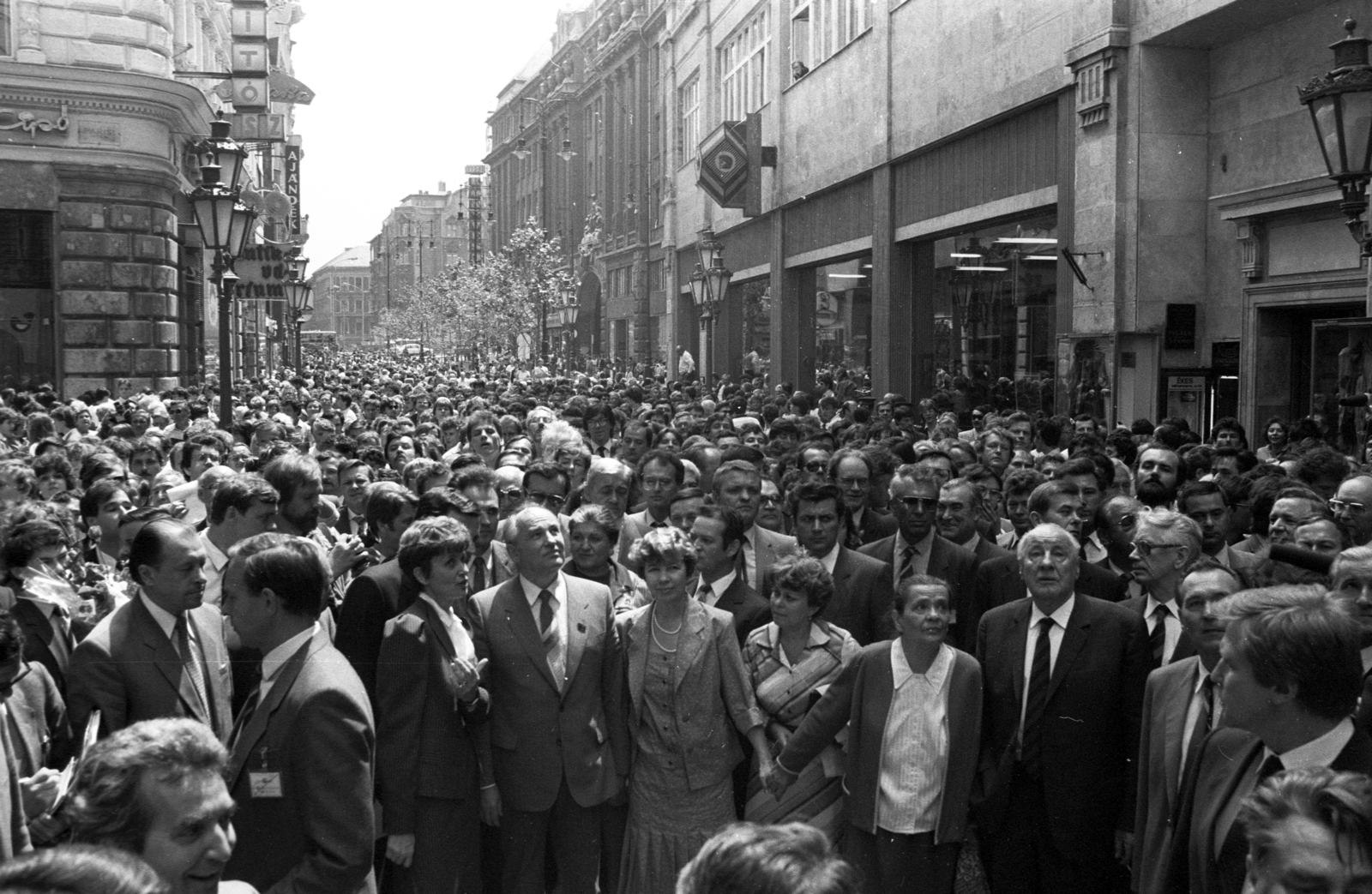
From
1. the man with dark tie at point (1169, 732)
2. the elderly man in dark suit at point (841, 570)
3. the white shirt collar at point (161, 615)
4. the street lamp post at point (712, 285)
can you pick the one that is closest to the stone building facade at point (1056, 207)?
the street lamp post at point (712, 285)

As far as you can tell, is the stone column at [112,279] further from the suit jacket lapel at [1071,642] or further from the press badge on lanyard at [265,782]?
the press badge on lanyard at [265,782]

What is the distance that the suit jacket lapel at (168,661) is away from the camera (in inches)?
196

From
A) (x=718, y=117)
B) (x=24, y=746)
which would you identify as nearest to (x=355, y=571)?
(x=24, y=746)

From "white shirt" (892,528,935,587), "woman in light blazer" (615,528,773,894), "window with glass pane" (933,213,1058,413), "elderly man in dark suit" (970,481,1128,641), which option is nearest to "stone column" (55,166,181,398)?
"window with glass pane" (933,213,1058,413)

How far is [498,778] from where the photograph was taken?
5.98 meters

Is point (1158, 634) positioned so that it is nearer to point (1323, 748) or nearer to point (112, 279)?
point (1323, 748)

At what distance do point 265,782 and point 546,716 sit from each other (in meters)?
1.86

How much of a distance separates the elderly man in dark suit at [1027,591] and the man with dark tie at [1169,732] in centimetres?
191

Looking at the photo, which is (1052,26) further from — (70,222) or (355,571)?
(70,222)

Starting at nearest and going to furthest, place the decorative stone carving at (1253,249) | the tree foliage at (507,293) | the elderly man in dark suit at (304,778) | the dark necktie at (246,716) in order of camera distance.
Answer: the elderly man in dark suit at (304,778), the dark necktie at (246,716), the decorative stone carving at (1253,249), the tree foliage at (507,293)

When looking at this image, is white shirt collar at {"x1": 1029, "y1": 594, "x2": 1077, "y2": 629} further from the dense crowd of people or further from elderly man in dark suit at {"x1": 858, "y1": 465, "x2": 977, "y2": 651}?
elderly man in dark suit at {"x1": 858, "y1": 465, "x2": 977, "y2": 651}

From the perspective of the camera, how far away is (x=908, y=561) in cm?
785

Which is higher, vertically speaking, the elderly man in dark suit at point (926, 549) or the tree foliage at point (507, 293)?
the tree foliage at point (507, 293)

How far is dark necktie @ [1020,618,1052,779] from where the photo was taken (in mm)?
5930
